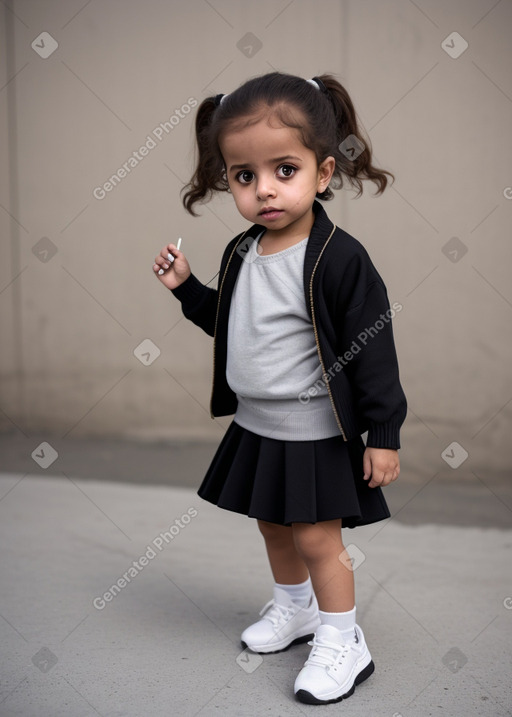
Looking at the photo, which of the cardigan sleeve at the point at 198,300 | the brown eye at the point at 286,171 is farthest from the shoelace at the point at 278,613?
the brown eye at the point at 286,171

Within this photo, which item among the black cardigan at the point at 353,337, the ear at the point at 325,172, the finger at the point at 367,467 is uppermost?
the ear at the point at 325,172

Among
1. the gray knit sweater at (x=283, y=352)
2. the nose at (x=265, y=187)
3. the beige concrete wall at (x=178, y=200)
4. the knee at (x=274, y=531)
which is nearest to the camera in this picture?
the nose at (x=265, y=187)

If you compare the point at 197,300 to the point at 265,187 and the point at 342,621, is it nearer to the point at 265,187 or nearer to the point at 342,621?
the point at 265,187

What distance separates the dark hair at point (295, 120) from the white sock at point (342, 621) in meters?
0.92

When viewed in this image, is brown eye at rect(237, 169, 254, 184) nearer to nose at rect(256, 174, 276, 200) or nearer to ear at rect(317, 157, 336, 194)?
nose at rect(256, 174, 276, 200)

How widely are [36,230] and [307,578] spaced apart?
2608 millimetres

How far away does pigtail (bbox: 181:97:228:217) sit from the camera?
1.86m

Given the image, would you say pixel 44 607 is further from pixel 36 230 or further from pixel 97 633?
pixel 36 230

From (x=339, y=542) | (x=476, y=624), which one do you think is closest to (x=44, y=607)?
(x=339, y=542)

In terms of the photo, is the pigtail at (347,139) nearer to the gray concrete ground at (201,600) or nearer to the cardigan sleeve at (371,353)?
the cardigan sleeve at (371,353)

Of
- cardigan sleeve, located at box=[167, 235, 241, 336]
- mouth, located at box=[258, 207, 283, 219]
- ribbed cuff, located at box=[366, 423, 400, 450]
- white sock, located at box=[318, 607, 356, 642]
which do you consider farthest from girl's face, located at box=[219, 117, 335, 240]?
white sock, located at box=[318, 607, 356, 642]

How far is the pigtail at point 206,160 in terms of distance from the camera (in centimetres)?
186

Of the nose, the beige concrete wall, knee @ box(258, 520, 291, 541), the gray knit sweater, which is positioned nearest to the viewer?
the nose

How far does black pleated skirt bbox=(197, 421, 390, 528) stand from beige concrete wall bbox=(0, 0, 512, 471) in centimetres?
155
